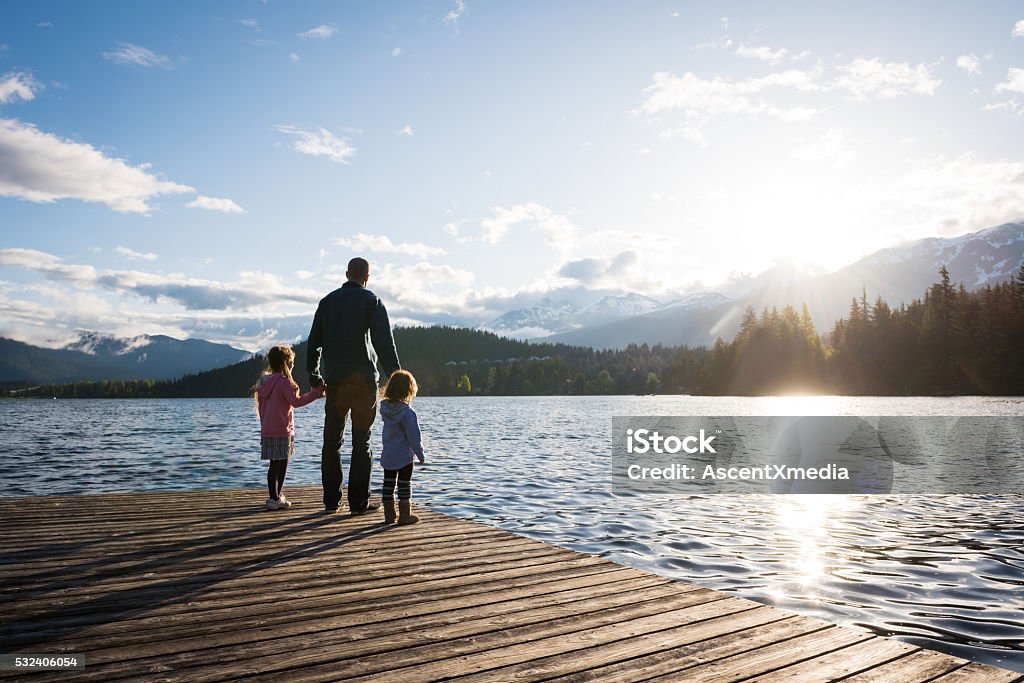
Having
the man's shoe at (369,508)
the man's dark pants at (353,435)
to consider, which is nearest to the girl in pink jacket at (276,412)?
the man's dark pants at (353,435)

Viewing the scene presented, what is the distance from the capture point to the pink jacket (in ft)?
35.6

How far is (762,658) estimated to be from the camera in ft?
15.8

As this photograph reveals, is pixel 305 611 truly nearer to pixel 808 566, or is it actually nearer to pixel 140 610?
pixel 140 610

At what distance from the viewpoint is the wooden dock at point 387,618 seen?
4.50 m

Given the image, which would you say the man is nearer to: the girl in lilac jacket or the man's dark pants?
the man's dark pants

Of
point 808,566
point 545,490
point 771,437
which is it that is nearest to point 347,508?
point 808,566

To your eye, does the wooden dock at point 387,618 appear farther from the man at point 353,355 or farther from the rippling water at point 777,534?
the rippling water at point 777,534

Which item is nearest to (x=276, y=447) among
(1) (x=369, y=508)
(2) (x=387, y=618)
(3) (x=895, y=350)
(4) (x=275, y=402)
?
(4) (x=275, y=402)

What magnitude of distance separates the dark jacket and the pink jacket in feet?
3.46

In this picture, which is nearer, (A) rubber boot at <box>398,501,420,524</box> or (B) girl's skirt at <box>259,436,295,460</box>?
(A) rubber boot at <box>398,501,420,524</box>

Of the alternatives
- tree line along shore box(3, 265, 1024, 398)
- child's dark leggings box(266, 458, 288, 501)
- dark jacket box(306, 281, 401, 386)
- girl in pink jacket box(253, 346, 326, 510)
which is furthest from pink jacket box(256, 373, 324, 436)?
tree line along shore box(3, 265, 1024, 398)

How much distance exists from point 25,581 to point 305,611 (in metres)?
3.08

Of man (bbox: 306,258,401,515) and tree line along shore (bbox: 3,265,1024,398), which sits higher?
tree line along shore (bbox: 3,265,1024,398)

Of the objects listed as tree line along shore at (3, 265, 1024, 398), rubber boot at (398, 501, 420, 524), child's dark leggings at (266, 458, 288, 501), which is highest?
tree line along shore at (3, 265, 1024, 398)
